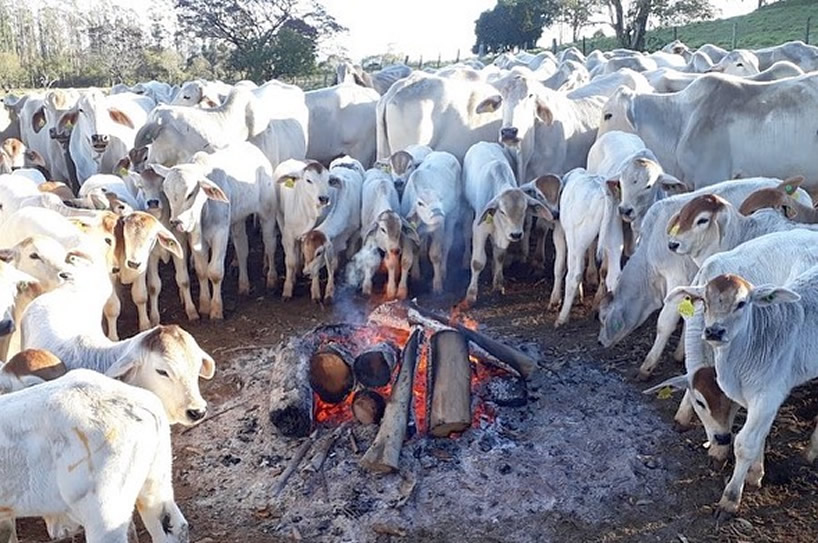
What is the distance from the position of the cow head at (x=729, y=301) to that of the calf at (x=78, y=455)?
10.5 ft

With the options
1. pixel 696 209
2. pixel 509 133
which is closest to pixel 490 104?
pixel 509 133

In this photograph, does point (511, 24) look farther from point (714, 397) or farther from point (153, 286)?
point (714, 397)

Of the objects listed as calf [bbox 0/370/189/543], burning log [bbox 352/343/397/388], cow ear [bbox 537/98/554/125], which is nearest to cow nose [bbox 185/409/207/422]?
calf [bbox 0/370/189/543]

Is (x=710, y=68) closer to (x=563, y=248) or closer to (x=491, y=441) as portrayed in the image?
(x=563, y=248)

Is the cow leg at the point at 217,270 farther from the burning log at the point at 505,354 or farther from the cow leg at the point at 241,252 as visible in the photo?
the burning log at the point at 505,354

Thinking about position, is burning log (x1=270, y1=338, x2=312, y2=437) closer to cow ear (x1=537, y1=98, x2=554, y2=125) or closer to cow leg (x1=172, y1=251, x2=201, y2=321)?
cow leg (x1=172, y1=251, x2=201, y2=321)

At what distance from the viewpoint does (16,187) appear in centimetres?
835

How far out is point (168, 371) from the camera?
436 cm

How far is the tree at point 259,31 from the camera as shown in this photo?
30.0 metres

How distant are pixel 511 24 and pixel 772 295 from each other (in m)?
40.8

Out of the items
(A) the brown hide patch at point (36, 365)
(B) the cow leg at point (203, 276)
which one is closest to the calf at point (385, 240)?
(B) the cow leg at point (203, 276)

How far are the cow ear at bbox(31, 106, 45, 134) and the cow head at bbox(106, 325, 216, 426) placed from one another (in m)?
10.1

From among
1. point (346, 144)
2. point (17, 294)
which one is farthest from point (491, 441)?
point (346, 144)

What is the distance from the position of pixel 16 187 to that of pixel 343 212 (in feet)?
11.8
